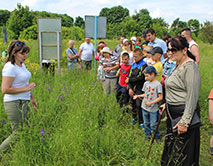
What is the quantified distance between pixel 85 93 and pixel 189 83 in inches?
103

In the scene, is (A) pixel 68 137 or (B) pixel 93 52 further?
(B) pixel 93 52

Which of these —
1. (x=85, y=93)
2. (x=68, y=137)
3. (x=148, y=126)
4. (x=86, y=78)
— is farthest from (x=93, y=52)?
(x=68, y=137)

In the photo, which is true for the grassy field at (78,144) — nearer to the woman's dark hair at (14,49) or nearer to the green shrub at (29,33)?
the woman's dark hair at (14,49)

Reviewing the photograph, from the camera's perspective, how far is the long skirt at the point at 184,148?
2121 millimetres

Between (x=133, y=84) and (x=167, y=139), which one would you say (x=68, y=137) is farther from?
(x=133, y=84)

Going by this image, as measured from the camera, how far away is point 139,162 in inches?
94.8

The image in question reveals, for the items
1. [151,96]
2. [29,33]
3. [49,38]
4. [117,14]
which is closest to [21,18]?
[29,33]

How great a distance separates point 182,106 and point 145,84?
1346mm

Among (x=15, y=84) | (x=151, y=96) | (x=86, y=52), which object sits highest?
(x=86, y=52)

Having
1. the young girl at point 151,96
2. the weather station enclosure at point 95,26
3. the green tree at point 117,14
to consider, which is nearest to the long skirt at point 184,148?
the young girl at point 151,96

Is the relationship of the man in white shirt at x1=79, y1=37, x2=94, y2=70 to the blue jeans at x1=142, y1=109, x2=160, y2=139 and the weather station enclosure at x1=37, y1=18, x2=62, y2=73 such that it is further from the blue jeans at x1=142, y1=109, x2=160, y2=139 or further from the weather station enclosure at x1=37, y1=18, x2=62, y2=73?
the blue jeans at x1=142, y1=109, x2=160, y2=139

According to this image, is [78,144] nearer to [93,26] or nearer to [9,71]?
[9,71]

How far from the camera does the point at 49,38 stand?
7.09m

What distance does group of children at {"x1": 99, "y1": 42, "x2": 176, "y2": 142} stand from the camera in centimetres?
321
